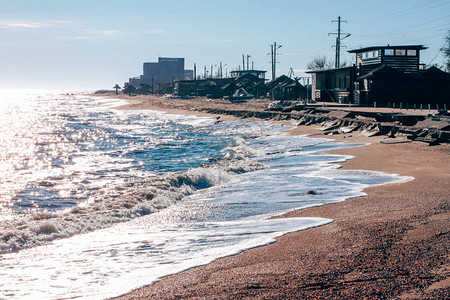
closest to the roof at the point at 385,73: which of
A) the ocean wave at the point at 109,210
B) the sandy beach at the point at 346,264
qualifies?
the ocean wave at the point at 109,210

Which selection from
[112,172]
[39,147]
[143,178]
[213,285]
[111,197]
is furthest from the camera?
[39,147]

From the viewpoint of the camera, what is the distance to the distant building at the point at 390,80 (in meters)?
42.7

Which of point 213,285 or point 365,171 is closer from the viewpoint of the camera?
point 213,285

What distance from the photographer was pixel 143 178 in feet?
55.1

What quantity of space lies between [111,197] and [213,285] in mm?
8205

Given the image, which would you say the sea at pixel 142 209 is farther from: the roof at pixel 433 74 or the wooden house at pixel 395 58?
the wooden house at pixel 395 58

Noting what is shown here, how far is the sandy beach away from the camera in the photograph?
16.1 ft

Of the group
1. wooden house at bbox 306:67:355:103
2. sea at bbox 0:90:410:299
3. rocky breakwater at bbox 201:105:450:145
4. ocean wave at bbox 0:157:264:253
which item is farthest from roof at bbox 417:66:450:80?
ocean wave at bbox 0:157:264:253

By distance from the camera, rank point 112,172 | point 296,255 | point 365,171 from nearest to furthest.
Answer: point 296,255 → point 365,171 → point 112,172

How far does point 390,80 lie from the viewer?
4275 cm

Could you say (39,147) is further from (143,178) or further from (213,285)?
(213,285)

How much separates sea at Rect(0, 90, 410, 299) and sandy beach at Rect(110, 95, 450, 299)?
59cm

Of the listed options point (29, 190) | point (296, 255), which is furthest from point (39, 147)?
point (296, 255)

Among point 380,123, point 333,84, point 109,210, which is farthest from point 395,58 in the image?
point 109,210
